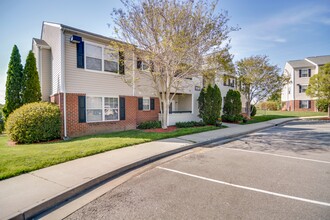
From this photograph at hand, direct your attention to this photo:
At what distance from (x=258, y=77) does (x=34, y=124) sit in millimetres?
21541

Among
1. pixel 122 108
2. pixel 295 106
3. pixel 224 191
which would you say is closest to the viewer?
pixel 224 191

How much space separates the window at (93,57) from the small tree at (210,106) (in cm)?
913

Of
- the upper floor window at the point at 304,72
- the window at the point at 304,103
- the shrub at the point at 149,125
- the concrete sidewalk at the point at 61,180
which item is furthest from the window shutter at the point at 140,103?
the upper floor window at the point at 304,72

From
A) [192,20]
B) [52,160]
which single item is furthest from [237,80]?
[52,160]

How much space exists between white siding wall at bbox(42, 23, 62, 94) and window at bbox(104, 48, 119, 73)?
2.54 metres

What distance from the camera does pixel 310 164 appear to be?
5.83 metres

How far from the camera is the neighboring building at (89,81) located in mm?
10062

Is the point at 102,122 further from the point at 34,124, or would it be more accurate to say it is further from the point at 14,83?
the point at 14,83

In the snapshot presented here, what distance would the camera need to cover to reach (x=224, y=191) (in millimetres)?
3990

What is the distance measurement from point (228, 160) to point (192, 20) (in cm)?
783

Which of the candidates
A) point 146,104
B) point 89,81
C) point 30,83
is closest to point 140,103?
point 146,104

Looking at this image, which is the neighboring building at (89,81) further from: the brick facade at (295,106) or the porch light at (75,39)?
the brick facade at (295,106)

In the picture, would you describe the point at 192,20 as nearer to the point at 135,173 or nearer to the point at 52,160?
the point at 135,173

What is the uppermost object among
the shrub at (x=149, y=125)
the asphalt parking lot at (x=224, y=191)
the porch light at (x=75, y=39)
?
the porch light at (x=75, y=39)
